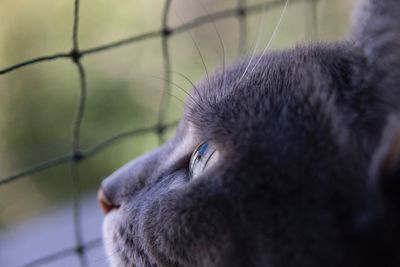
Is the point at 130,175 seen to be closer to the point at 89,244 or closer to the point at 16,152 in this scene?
the point at 89,244

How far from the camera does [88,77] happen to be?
1.93m

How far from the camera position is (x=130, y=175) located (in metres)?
0.86

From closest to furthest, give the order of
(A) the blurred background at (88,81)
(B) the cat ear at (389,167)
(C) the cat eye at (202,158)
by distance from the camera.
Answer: (B) the cat ear at (389,167) < (C) the cat eye at (202,158) < (A) the blurred background at (88,81)

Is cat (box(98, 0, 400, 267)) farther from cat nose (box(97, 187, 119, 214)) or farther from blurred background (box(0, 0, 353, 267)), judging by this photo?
blurred background (box(0, 0, 353, 267))

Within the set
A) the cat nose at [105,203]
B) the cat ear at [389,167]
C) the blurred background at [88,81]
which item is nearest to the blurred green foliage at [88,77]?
the blurred background at [88,81]

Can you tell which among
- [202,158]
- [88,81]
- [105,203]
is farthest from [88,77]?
[202,158]

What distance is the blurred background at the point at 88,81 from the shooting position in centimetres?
171

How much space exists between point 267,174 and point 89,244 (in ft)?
2.11

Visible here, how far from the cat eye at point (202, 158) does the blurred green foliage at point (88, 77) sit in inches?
36.1

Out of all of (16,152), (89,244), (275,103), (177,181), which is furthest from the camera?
(16,152)

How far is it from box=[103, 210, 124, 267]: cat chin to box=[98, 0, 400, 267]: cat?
63 mm

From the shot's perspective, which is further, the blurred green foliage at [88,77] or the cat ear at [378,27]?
the blurred green foliage at [88,77]

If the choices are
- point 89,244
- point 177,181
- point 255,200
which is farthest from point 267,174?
point 89,244

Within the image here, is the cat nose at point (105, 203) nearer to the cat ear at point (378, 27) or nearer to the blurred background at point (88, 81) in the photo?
the cat ear at point (378, 27)
